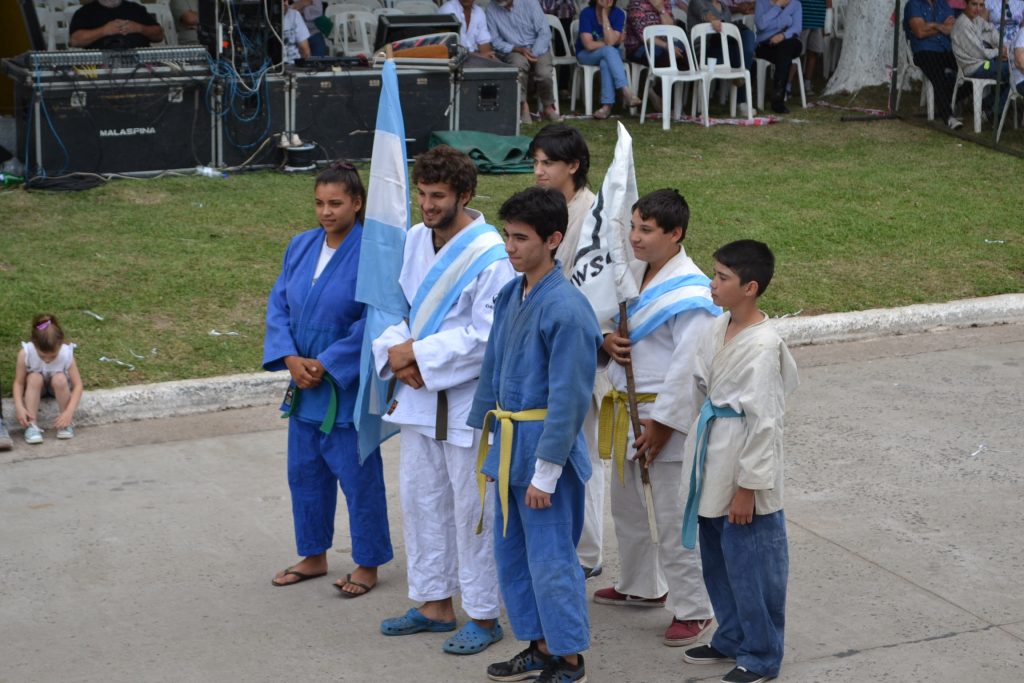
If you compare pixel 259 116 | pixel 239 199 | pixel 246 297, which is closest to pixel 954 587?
pixel 246 297

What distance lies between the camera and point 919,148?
13133mm

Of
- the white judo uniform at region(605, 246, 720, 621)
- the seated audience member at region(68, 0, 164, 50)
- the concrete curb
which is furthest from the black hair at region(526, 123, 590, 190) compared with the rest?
the seated audience member at region(68, 0, 164, 50)

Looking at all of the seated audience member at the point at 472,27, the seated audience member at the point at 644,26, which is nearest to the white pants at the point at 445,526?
the seated audience member at the point at 472,27

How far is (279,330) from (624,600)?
155 centimetres

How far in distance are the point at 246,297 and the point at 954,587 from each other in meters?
4.64

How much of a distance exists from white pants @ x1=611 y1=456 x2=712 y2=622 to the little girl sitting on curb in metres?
3.12

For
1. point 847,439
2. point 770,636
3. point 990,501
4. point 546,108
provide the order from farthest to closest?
1. point 546,108
2. point 847,439
3. point 990,501
4. point 770,636

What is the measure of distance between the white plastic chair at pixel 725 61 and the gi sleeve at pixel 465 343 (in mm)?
9949

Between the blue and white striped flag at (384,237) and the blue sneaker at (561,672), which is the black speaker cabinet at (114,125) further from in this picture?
the blue sneaker at (561,672)

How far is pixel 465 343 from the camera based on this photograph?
14.6 feet

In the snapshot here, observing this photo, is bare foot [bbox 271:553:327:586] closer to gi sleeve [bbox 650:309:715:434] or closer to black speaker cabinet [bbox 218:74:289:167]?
gi sleeve [bbox 650:309:715:434]

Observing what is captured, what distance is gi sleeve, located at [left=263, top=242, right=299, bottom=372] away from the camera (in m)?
4.89

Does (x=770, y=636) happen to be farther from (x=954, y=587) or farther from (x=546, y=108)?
(x=546, y=108)

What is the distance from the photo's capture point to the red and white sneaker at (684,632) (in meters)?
4.57
